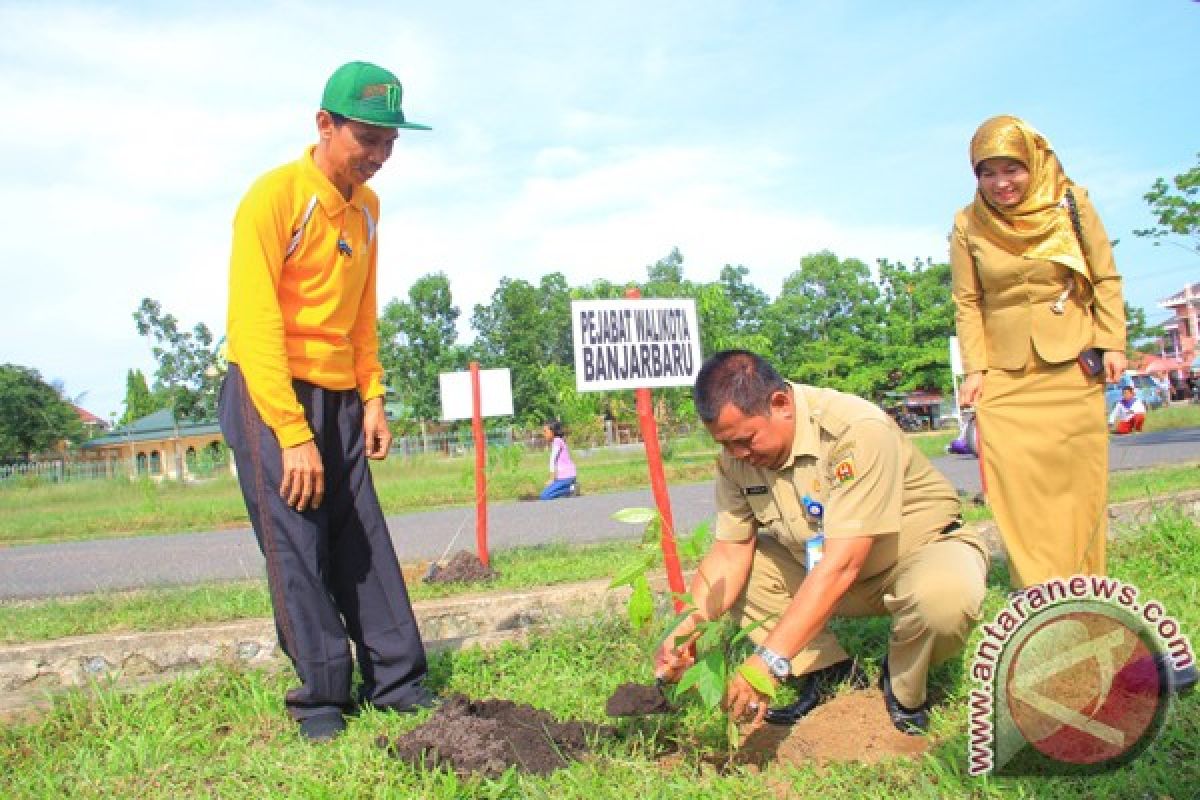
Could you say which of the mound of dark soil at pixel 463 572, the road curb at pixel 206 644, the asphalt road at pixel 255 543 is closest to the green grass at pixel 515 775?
the road curb at pixel 206 644

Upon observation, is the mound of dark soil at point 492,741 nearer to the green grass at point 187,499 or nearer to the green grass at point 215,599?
the green grass at point 215,599

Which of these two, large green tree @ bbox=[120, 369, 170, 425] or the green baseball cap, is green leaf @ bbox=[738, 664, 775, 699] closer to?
the green baseball cap

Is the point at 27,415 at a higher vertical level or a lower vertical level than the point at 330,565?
higher

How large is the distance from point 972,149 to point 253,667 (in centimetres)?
341

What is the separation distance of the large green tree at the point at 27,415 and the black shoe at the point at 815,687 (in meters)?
65.0

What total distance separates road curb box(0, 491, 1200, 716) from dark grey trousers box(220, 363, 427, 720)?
0.55 meters

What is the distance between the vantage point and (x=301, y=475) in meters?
2.88

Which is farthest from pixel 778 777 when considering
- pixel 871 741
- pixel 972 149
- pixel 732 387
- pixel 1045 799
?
pixel 972 149

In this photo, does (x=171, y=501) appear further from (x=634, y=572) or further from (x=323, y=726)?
(x=634, y=572)

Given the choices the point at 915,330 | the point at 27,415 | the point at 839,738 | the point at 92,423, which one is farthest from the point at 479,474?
the point at 92,423

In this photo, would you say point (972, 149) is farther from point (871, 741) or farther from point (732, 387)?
point (871, 741)

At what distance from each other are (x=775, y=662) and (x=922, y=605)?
545 millimetres

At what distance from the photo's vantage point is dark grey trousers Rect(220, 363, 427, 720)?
2.94 meters

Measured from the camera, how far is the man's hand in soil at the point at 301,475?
9.42 feet
